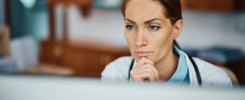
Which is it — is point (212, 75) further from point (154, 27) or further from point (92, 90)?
point (92, 90)

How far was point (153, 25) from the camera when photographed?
35.3 inches

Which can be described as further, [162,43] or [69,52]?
[69,52]

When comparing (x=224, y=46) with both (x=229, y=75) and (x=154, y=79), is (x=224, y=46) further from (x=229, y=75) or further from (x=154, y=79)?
(x=154, y=79)

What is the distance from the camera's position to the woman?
89 cm

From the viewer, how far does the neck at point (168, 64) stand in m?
0.92

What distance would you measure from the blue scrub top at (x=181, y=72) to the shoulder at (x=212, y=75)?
39mm

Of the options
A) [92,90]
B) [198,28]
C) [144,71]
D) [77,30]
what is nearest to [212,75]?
[144,71]

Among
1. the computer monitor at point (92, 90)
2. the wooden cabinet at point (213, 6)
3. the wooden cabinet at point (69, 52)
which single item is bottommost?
the wooden cabinet at point (69, 52)

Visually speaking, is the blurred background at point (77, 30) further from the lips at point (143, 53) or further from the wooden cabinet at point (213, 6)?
the lips at point (143, 53)

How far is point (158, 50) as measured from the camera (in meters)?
0.92

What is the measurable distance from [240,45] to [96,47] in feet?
2.71

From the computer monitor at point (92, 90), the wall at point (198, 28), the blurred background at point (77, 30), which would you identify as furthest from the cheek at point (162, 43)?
the wall at point (198, 28)

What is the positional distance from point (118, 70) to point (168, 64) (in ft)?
0.47

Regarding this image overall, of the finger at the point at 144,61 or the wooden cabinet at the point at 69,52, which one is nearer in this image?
the finger at the point at 144,61
